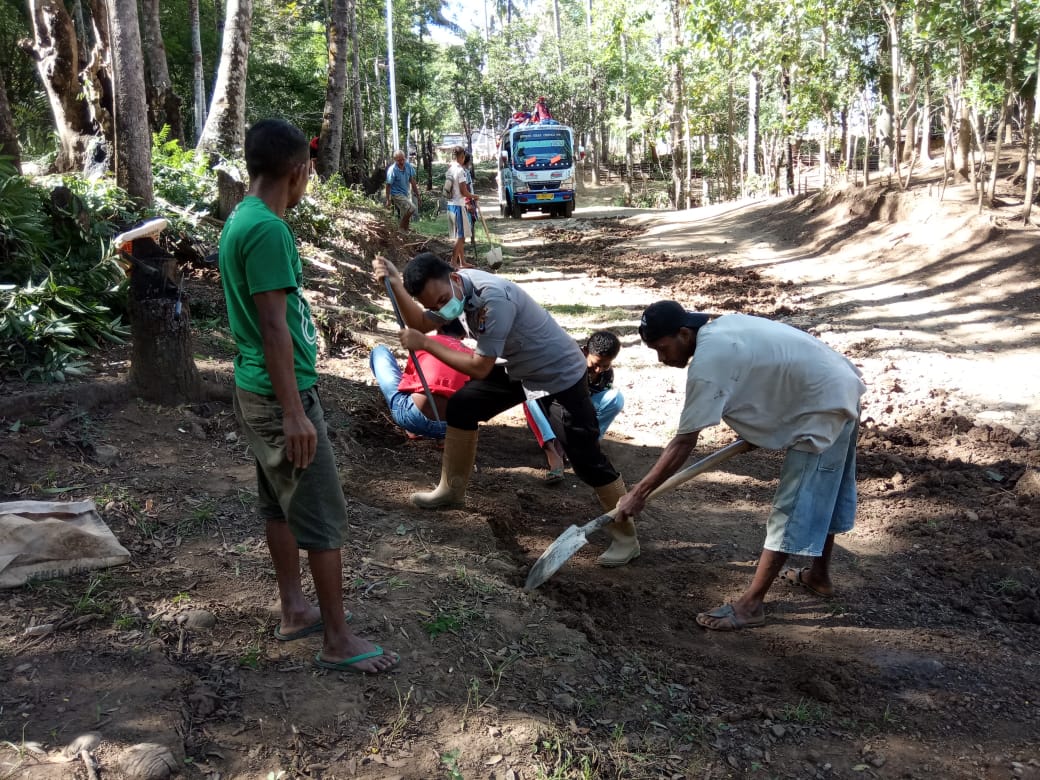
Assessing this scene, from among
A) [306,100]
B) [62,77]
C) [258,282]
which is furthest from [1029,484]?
[306,100]

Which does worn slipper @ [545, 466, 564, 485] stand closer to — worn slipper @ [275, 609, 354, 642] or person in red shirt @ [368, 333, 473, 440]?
person in red shirt @ [368, 333, 473, 440]

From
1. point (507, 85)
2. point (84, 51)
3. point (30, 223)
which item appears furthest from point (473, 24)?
point (30, 223)

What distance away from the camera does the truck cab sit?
24.4m

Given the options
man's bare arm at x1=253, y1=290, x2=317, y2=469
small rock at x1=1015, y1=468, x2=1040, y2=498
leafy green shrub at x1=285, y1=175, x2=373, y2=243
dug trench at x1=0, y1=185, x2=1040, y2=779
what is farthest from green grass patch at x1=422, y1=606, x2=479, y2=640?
leafy green shrub at x1=285, y1=175, x2=373, y2=243

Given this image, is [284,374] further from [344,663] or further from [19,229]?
[19,229]

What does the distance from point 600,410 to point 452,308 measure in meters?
1.93

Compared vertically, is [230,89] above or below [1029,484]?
above

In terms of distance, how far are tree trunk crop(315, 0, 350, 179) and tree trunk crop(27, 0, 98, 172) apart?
6.16 metres

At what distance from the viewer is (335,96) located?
15.0m

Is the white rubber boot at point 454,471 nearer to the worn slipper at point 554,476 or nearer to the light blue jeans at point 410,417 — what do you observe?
the light blue jeans at point 410,417

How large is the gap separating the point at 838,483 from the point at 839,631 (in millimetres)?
693

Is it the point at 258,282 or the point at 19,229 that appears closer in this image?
the point at 258,282

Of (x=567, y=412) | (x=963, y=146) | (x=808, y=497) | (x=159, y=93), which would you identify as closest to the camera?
(x=808, y=497)

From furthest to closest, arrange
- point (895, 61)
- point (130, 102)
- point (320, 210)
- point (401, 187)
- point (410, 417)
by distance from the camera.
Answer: point (401, 187) < point (895, 61) < point (320, 210) < point (130, 102) < point (410, 417)
